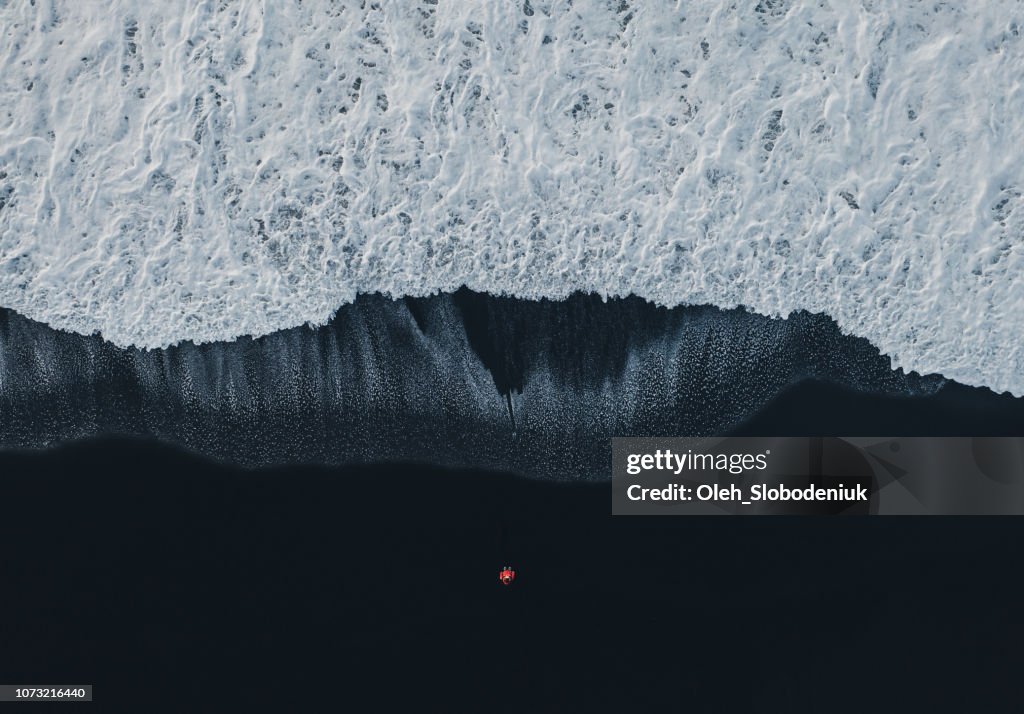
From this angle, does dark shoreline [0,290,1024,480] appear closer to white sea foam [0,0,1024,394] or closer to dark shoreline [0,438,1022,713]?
white sea foam [0,0,1024,394]

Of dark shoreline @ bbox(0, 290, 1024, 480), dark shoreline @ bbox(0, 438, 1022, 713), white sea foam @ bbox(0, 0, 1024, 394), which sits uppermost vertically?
white sea foam @ bbox(0, 0, 1024, 394)

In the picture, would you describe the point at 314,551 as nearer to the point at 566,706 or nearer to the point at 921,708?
the point at 566,706

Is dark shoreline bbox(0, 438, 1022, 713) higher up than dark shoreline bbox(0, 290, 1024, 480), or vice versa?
dark shoreline bbox(0, 290, 1024, 480)

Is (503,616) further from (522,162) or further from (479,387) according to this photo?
(522,162)

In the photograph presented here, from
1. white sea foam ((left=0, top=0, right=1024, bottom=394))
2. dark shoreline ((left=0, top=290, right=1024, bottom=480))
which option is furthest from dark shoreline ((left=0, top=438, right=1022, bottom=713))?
white sea foam ((left=0, top=0, right=1024, bottom=394))

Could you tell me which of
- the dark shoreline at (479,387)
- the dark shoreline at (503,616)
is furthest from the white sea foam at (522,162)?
the dark shoreline at (503,616)

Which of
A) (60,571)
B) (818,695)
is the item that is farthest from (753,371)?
(60,571)
